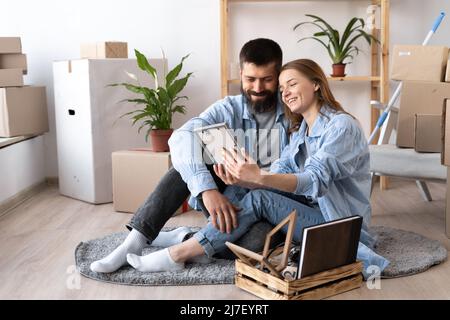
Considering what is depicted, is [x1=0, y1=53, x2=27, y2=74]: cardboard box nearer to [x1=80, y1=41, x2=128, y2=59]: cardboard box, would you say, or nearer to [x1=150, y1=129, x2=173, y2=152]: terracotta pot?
[x1=80, y1=41, x2=128, y2=59]: cardboard box

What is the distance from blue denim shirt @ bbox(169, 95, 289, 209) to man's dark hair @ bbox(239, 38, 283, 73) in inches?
7.2

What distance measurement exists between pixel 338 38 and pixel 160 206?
1.85 m

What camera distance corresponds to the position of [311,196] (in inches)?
82.4

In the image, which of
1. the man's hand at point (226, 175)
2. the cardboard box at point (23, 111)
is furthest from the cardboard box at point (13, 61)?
the man's hand at point (226, 175)

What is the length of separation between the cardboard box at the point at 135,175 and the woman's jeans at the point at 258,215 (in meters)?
1.05

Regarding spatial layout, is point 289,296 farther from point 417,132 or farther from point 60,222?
point 60,222

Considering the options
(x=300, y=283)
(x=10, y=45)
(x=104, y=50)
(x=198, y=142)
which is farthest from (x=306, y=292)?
(x=10, y=45)

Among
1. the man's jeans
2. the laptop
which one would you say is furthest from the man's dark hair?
the laptop

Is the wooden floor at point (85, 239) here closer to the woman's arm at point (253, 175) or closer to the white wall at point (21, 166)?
the white wall at point (21, 166)

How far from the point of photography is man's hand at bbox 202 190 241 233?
2133 millimetres

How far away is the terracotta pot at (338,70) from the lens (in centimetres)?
366
